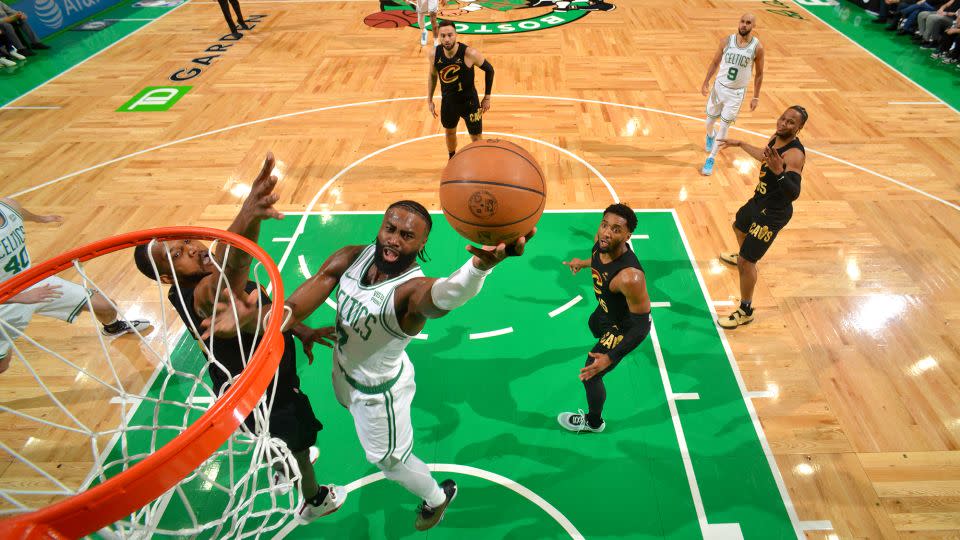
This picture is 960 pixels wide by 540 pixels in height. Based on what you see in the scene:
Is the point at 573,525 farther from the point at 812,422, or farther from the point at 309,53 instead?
the point at 309,53

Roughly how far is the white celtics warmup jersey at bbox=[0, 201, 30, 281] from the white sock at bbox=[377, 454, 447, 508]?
3.58m

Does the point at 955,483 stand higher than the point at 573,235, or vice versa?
the point at 573,235

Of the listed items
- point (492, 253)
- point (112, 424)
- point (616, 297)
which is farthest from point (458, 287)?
point (112, 424)

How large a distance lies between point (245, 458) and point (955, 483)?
5123 mm

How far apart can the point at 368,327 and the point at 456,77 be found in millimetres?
4407

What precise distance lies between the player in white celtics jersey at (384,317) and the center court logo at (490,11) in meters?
10.3

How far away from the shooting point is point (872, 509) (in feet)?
11.8

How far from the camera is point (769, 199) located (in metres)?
4.42

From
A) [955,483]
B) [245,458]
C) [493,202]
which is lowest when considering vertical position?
[955,483]

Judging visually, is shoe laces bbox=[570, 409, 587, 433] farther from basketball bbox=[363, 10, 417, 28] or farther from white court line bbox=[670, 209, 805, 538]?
basketball bbox=[363, 10, 417, 28]

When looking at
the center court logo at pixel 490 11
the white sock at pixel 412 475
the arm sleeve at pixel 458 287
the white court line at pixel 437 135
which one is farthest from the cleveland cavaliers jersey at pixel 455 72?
the center court logo at pixel 490 11

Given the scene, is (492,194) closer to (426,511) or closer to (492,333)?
(426,511)

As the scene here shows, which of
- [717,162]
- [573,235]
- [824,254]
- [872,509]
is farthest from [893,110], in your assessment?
[872,509]

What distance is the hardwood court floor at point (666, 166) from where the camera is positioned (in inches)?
164
